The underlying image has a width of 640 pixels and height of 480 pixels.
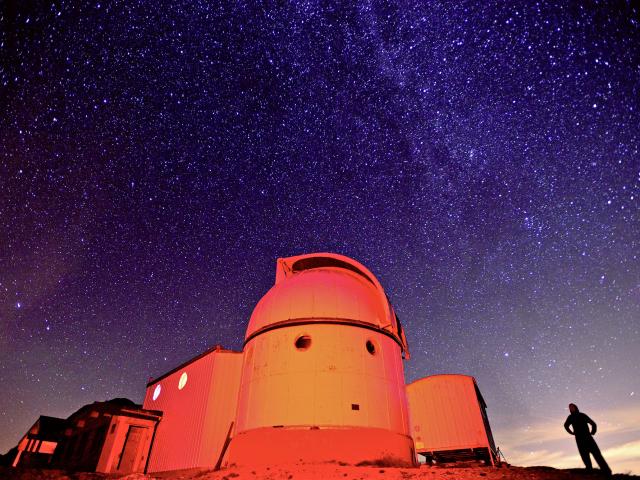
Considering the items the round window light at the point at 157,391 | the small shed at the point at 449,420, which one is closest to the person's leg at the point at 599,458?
the small shed at the point at 449,420

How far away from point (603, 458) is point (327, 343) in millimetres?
7041

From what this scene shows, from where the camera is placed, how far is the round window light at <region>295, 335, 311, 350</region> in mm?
11477

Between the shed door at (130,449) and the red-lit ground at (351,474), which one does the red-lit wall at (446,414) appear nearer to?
the red-lit ground at (351,474)

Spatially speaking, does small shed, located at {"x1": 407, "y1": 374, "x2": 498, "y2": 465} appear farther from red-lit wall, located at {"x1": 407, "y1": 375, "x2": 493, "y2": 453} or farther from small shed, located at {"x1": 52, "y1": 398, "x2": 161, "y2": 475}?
small shed, located at {"x1": 52, "y1": 398, "x2": 161, "y2": 475}

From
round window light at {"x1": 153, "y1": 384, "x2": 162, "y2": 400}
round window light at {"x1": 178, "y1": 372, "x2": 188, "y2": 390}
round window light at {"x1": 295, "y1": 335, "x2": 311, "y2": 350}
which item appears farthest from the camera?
round window light at {"x1": 153, "y1": 384, "x2": 162, "y2": 400}

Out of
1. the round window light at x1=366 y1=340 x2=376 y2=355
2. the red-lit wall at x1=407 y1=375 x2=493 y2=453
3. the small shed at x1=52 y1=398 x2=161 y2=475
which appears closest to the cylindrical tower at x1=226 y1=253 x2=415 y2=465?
the round window light at x1=366 y1=340 x2=376 y2=355

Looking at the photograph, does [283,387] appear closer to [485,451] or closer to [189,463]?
[189,463]

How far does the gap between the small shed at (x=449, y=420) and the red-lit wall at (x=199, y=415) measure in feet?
23.2

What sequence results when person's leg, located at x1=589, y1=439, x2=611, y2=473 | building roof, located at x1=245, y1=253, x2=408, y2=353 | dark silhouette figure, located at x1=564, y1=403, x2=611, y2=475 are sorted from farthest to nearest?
1. building roof, located at x1=245, y1=253, x2=408, y2=353
2. dark silhouette figure, located at x1=564, y1=403, x2=611, y2=475
3. person's leg, located at x1=589, y1=439, x2=611, y2=473

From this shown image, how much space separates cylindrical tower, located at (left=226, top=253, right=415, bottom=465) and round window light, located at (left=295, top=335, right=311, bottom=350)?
0.03 meters

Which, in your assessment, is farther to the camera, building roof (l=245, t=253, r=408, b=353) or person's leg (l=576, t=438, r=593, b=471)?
building roof (l=245, t=253, r=408, b=353)

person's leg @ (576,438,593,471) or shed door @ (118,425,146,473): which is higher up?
shed door @ (118,425,146,473)

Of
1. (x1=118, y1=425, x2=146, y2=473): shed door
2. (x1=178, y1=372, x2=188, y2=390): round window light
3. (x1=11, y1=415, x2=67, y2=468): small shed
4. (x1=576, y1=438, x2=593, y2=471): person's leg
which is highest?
(x1=178, y1=372, x2=188, y2=390): round window light

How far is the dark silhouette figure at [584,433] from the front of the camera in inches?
314
